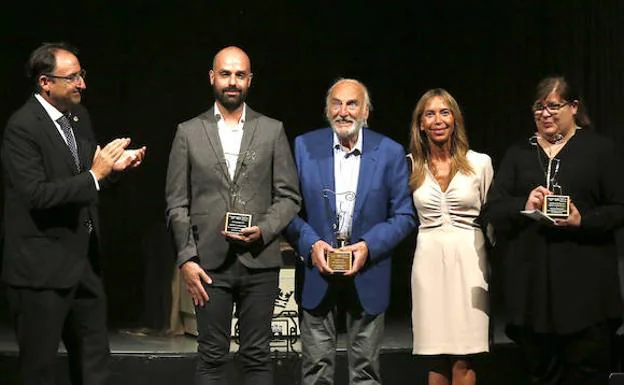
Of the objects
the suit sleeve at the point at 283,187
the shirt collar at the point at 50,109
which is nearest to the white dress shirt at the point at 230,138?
the suit sleeve at the point at 283,187

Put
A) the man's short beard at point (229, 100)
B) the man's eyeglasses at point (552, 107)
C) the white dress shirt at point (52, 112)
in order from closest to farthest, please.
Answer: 1. the white dress shirt at point (52, 112)
2. the man's short beard at point (229, 100)
3. the man's eyeglasses at point (552, 107)

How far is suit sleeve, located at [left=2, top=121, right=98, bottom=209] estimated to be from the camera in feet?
12.4

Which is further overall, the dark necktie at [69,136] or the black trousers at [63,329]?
the dark necktie at [69,136]

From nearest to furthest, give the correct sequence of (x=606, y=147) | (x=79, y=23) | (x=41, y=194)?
(x=41, y=194)
(x=606, y=147)
(x=79, y=23)

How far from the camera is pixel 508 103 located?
651cm

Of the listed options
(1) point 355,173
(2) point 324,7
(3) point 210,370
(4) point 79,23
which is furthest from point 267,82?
(3) point 210,370

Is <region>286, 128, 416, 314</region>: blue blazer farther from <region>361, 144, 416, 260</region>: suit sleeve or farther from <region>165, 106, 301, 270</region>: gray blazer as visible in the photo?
<region>165, 106, 301, 270</region>: gray blazer

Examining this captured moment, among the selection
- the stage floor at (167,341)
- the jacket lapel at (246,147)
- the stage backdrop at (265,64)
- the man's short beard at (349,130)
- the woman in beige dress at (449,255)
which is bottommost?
the stage floor at (167,341)


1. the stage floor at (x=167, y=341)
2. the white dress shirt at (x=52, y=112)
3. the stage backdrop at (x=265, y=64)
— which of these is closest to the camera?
the white dress shirt at (x=52, y=112)

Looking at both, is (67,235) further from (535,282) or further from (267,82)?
(267,82)

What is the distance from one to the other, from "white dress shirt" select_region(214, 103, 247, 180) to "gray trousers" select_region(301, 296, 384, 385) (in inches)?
25.0

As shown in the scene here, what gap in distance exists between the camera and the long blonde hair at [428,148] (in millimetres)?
4301

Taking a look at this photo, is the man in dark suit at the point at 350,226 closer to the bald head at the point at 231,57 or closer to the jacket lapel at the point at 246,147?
the jacket lapel at the point at 246,147

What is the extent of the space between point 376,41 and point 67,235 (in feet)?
10.6
